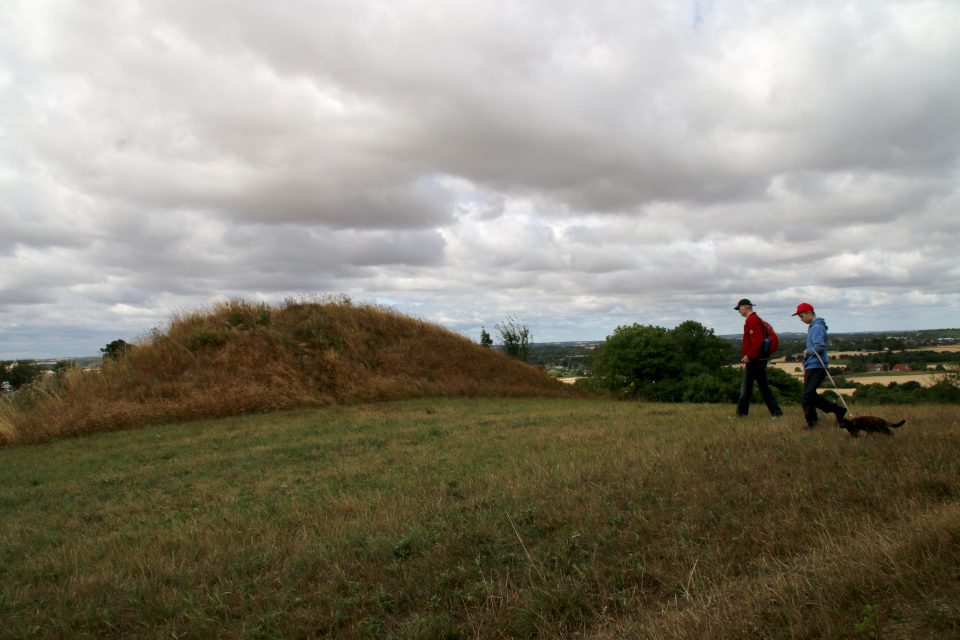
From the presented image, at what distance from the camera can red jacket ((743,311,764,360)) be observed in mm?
9531

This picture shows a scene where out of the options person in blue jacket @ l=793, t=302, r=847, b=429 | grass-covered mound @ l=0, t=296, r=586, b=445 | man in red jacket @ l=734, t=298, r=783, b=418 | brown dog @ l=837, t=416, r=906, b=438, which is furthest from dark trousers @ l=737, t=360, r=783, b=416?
grass-covered mound @ l=0, t=296, r=586, b=445

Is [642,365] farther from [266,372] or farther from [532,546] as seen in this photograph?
[532,546]

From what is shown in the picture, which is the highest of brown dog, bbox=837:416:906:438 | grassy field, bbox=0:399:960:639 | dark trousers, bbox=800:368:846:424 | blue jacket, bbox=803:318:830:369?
blue jacket, bbox=803:318:830:369

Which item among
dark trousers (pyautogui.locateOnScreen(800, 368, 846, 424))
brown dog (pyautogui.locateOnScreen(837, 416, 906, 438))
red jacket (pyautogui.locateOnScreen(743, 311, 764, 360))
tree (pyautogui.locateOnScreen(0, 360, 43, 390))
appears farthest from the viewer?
tree (pyautogui.locateOnScreen(0, 360, 43, 390))

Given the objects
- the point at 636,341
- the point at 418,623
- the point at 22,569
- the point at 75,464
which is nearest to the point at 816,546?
the point at 418,623

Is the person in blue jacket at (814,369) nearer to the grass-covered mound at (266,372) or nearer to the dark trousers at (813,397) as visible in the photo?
the dark trousers at (813,397)

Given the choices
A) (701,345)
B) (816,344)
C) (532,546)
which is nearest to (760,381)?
(816,344)

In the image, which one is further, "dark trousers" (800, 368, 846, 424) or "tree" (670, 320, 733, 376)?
"tree" (670, 320, 733, 376)

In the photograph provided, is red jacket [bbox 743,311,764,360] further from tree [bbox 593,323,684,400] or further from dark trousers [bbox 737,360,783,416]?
tree [bbox 593,323,684,400]

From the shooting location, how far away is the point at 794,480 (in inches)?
195

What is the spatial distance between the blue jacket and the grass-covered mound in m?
12.4

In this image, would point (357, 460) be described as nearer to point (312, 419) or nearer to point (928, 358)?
point (312, 419)

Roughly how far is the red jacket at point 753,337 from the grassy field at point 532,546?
1.92 metres

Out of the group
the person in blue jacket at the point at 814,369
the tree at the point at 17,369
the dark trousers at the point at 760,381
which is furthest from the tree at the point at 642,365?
the tree at the point at 17,369
